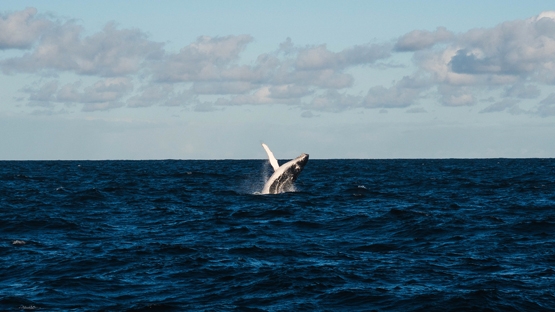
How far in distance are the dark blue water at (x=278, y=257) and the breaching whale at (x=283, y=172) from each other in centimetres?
156

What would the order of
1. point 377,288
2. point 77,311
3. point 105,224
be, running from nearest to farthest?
point 77,311, point 377,288, point 105,224

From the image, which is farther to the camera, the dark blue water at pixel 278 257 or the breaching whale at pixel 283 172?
the breaching whale at pixel 283 172

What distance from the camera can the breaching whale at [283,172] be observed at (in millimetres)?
34531

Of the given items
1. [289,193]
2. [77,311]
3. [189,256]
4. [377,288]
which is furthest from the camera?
[289,193]

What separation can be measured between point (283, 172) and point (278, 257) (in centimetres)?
1546

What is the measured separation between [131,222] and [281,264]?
11.6 m

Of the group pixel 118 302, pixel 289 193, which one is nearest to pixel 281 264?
pixel 118 302

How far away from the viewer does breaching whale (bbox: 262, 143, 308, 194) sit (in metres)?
34.5

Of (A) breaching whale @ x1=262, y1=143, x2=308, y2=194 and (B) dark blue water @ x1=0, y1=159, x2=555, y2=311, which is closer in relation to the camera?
(B) dark blue water @ x1=0, y1=159, x2=555, y2=311

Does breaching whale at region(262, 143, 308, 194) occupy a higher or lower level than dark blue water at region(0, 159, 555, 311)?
higher

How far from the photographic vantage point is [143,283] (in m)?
17.1

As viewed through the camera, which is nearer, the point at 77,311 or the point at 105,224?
the point at 77,311

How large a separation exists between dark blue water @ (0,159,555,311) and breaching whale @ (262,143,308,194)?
1.56 meters

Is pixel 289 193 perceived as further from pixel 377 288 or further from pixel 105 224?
pixel 377 288
